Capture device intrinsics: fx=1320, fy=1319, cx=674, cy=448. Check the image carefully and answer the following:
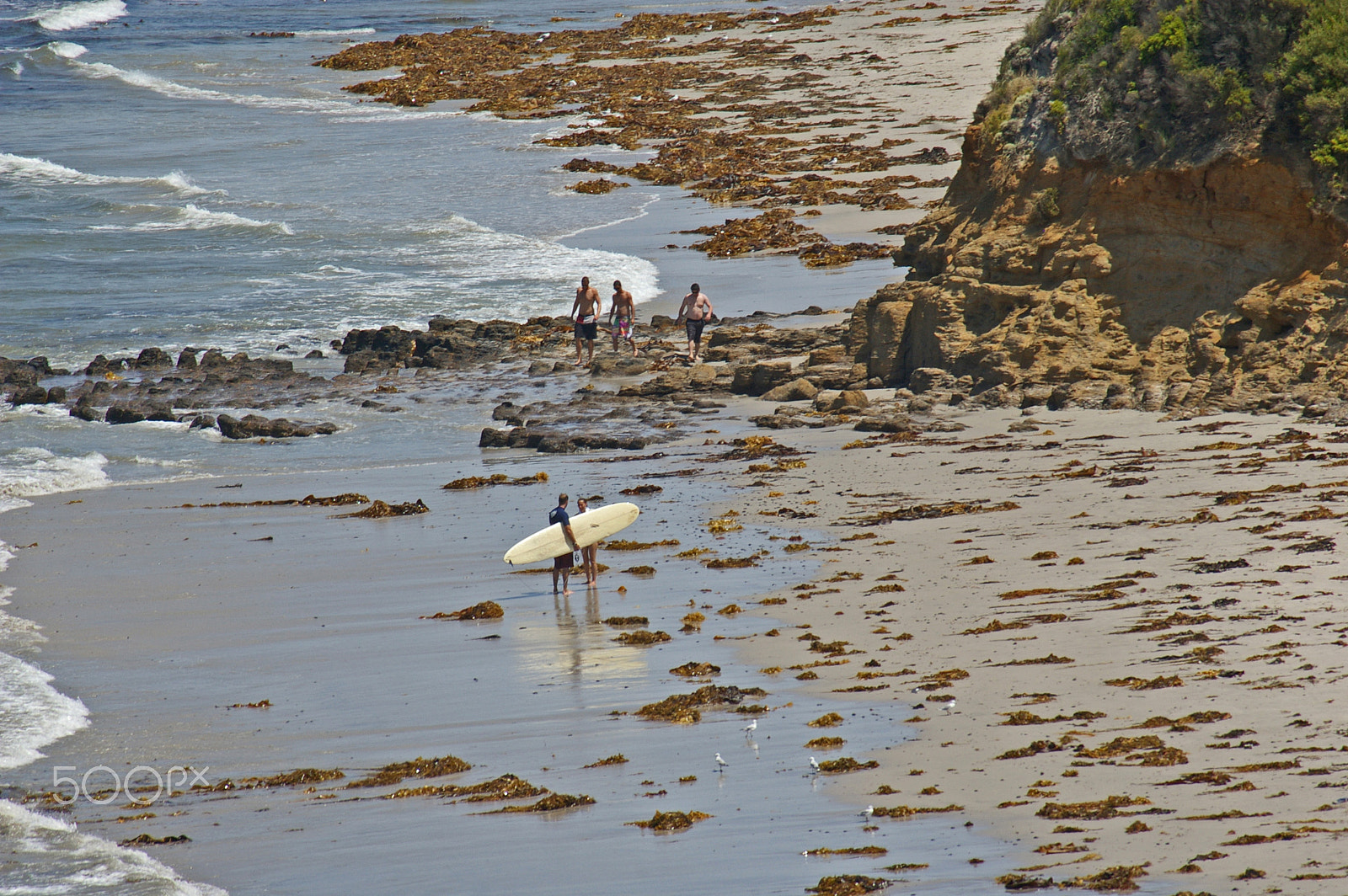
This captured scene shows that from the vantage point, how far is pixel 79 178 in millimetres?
37531

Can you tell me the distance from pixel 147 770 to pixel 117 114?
46.4 m

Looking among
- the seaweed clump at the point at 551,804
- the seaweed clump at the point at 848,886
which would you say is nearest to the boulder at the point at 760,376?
the seaweed clump at the point at 551,804

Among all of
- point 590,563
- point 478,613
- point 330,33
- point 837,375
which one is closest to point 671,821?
point 478,613

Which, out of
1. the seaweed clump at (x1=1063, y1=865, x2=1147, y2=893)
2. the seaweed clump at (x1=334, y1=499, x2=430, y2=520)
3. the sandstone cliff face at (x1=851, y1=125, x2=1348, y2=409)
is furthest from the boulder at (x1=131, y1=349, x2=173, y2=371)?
the seaweed clump at (x1=1063, y1=865, x2=1147, y2=893)

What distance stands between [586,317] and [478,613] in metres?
11.0

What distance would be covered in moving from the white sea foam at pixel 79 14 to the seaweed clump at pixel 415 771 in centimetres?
7696

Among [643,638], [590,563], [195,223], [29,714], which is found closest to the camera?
[29,714]

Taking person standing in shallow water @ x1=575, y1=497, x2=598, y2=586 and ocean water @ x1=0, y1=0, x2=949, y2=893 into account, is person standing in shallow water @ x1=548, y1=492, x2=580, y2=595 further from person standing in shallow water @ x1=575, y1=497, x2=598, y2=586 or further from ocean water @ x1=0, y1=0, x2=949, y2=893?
ocean water @ x1=0, y1=0, x2=949, y2=893

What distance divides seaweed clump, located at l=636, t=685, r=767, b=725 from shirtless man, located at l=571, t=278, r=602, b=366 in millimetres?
12737

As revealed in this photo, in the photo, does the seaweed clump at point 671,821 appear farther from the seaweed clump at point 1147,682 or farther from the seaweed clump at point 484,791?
the seaweed clump at point 1147,682

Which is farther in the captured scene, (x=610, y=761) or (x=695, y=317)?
(x=695, y=317)

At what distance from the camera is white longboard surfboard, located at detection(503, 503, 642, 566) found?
1099 cm

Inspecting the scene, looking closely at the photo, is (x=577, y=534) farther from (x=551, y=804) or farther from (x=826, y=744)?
(x=551, y=804)

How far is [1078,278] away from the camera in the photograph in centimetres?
1459
